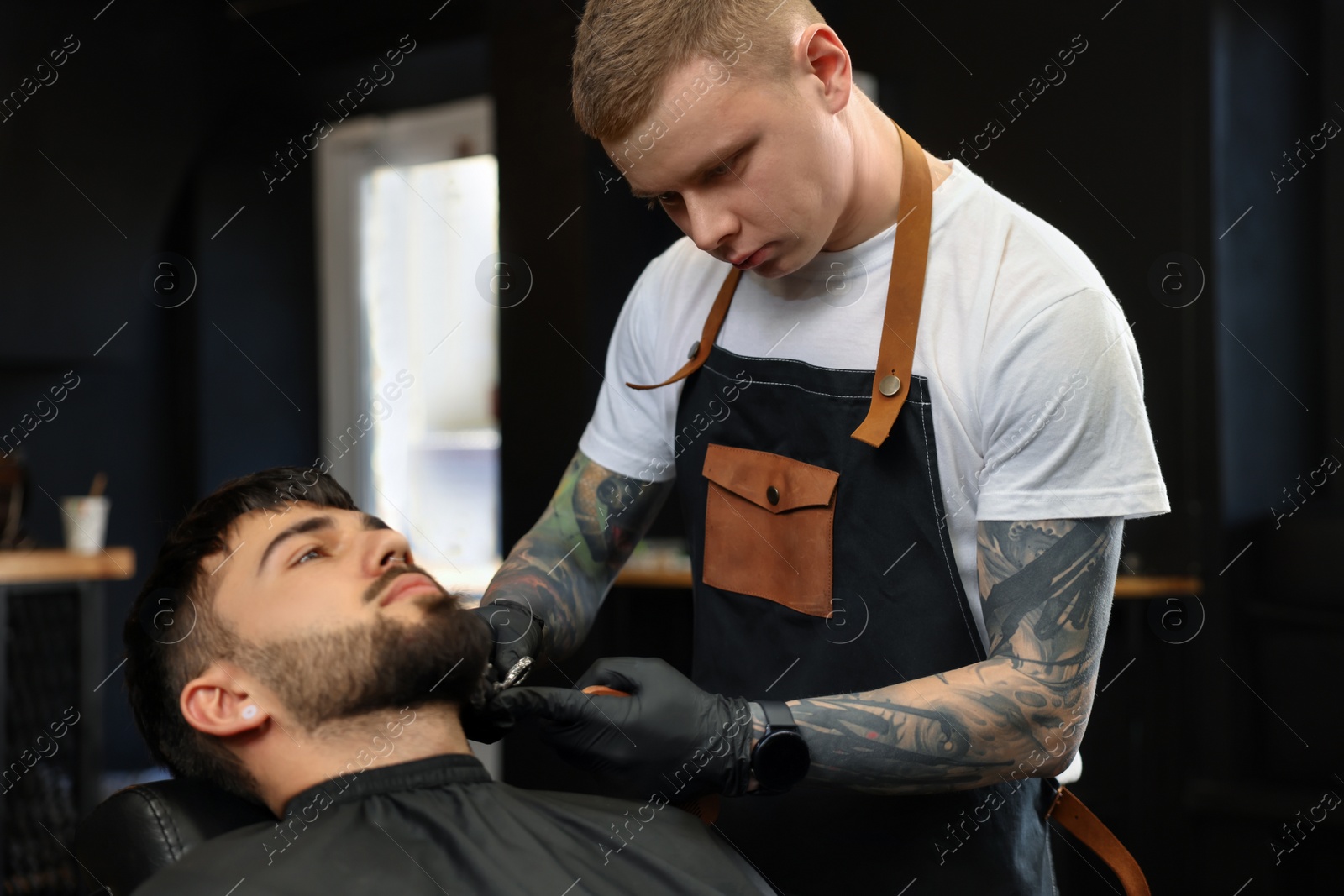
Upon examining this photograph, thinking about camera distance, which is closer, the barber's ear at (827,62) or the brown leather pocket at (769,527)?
the barber's ear at (827,62)

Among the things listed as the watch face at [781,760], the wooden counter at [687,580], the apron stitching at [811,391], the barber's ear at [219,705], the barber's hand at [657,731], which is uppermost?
the apron stitching at [811,391]

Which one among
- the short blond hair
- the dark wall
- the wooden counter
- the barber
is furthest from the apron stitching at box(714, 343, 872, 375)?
the dark wall

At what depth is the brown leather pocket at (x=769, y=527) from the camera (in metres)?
1.62

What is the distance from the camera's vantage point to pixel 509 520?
13.5ft

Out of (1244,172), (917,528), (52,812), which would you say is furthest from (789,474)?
(52,812)

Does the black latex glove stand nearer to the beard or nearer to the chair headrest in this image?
the beard

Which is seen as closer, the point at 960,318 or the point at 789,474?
the point at 960,318

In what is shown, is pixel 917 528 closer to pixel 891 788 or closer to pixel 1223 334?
pixel 891 788

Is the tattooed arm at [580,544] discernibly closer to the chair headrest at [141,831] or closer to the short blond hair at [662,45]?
the chair headrest at [141,831]

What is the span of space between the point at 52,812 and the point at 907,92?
3529 millimetres

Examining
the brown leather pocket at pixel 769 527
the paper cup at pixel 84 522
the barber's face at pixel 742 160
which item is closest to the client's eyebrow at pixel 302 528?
the brown leather pocket at pixel 769 527

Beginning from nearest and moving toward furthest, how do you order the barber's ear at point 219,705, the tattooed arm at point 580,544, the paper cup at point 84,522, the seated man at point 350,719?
the seated man at point 350,719 < the barber's ear at point 219,705 < the tattooed arm at point 580,544 < the paper cup at point 84,522

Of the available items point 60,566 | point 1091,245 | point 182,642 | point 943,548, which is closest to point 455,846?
point 182,642

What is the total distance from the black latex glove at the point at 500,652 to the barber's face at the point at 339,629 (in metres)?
0.04
